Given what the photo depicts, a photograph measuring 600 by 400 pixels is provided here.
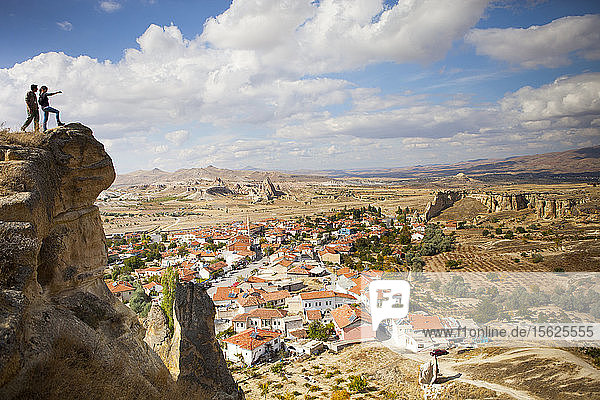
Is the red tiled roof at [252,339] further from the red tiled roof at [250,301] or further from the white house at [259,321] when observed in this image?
the red tiled roof at [250,301]

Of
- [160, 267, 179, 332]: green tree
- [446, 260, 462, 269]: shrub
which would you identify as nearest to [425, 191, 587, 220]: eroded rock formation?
[446, 260, 462, 269]: shrub

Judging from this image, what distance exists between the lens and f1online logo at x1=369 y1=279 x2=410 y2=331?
26.5m

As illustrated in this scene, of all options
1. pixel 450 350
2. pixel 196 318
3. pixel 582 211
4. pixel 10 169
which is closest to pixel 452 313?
pixel 450 350

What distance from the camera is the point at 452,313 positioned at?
25.9 metres

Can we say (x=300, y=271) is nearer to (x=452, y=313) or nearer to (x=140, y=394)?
(x=452, y=313)

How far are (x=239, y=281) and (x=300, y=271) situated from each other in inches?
261

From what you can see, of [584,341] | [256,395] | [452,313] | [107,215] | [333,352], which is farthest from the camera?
[107,215]

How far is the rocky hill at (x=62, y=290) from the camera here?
170 inches

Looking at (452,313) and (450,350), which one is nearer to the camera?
(450,350)

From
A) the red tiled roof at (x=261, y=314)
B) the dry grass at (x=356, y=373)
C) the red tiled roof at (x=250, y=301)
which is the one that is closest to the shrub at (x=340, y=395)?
the dry grass at (x=356, y=373)

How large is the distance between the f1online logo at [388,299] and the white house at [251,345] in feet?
23.0

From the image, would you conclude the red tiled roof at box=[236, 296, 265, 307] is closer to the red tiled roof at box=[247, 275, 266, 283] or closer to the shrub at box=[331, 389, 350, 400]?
the red tiled roof at box=[247, 275, 266, 283]

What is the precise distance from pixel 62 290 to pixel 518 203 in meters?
69.9

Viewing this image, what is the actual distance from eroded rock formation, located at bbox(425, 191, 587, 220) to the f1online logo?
37254mm
